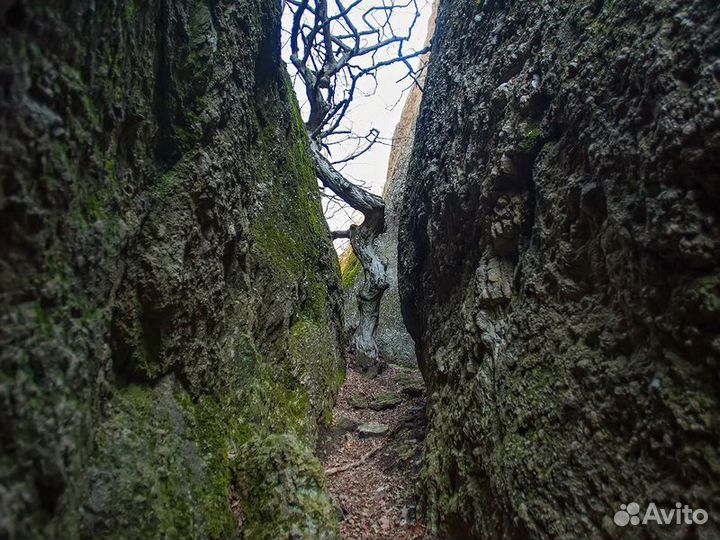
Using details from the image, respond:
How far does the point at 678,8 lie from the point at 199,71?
3.15 meters

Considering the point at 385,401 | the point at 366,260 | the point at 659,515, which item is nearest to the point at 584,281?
the point at 659,515

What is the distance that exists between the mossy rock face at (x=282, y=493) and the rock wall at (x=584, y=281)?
109 cm

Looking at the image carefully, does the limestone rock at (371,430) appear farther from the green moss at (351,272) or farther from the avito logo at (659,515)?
the green moss at (351,272)

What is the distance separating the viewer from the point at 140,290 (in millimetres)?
2631

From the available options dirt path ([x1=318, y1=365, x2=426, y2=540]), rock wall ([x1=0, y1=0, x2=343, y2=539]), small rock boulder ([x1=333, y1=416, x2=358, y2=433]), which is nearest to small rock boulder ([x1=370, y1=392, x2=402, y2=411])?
dirt path ([x1=318, y1=365, x2=426, y2=540])

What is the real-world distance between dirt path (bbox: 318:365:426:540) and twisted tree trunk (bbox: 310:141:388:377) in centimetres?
147

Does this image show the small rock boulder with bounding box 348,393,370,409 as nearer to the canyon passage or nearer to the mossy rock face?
the canyon passage

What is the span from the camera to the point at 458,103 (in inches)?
209

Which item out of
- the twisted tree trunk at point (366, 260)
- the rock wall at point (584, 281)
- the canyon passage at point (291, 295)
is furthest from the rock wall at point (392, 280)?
the rock wall at point (584, 281)

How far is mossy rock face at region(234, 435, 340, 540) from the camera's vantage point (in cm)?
283

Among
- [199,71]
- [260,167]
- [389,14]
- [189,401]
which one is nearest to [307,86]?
[389,14]

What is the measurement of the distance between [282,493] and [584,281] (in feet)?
8.28

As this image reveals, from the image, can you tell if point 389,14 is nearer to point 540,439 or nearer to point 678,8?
point 678,8

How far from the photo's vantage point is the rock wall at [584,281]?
6.11 feet
